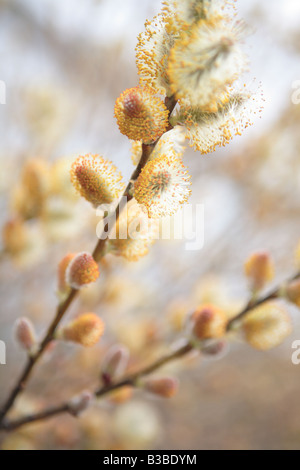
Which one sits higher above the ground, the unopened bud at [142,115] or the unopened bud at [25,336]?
the unopened bud at [142,115]

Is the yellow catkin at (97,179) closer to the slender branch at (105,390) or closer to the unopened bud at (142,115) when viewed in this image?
the unopened bud at (142,115)

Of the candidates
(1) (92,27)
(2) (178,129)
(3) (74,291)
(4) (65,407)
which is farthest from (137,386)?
(1) (92,27)

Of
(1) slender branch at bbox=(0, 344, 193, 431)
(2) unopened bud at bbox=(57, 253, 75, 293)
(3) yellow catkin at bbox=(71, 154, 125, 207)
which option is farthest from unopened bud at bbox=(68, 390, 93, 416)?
(3) yellow catkin at bbox=(71, 154, 125, 207)

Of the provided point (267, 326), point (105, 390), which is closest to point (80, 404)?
point (105, 390)

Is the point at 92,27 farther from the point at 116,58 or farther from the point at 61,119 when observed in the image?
the point at 61,119

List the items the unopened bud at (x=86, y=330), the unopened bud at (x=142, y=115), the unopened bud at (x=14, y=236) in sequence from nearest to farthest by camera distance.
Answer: the unopened bud at (x=142, y=115) → the unopened bud at (x=86, y=330) → the unopened bud at (x=14, y=236)

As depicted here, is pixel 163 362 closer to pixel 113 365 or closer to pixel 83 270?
pixel 113 365

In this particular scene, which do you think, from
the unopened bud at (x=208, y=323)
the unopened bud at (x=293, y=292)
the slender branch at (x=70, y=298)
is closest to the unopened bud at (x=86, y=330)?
the slender branch at (x=70, y=298)
